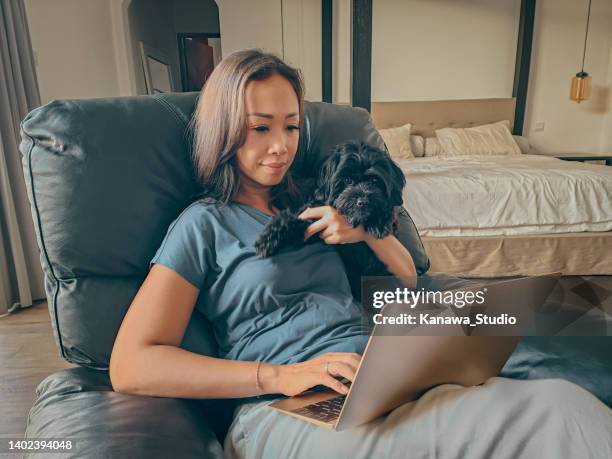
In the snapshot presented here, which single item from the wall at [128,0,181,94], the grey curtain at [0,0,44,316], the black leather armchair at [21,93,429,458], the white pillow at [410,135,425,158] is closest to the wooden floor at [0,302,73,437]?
the grey curtain at [0,0,44,316]

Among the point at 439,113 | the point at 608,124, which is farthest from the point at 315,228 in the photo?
the point at 608,124

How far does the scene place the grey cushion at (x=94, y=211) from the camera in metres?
0.95

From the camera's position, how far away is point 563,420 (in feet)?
2.03

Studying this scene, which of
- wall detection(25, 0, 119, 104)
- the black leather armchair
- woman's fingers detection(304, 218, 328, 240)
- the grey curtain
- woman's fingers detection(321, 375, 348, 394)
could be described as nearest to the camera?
woman's fingers detection(321, 375, 348, 394)

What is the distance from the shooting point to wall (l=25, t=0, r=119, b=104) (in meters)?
3.38

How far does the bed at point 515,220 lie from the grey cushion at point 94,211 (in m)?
2.08

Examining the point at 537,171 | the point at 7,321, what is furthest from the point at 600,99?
the point at 7,321

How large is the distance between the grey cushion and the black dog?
29 centimetres

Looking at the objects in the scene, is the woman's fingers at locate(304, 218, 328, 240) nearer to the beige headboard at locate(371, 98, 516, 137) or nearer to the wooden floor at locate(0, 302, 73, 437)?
the wooden floor at locate(0, 302, 73, 437)

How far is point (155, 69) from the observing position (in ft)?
18.3

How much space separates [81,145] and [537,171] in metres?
2.90

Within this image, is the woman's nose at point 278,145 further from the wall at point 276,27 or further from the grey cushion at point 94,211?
the wall at point 276,27

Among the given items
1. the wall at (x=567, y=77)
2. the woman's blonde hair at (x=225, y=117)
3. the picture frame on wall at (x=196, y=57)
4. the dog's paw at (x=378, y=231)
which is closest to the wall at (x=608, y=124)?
the wall at (x=567, y=77)

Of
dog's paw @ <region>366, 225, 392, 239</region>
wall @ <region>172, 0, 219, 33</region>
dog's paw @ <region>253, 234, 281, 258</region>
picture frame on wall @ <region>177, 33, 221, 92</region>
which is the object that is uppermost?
wall @ <region>172, 0, 219, 33</region>
